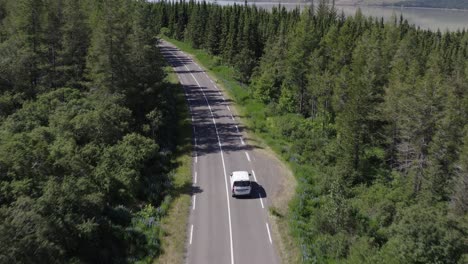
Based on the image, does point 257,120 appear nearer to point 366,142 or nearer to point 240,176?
point 366,142

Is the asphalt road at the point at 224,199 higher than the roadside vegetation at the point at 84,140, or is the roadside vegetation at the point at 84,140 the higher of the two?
the roadside vegetation at the point at 84,140

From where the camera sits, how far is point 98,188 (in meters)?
26.0

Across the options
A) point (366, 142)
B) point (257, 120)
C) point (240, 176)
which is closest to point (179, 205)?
point (240, 176)

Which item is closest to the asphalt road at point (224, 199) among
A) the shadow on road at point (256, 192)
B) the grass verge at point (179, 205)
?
the shadow on road at point (256, 192)

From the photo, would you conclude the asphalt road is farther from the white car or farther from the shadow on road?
the white car

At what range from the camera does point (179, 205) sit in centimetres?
2844

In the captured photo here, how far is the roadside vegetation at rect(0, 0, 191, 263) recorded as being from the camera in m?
20.8

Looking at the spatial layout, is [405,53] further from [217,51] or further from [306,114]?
[217,51]

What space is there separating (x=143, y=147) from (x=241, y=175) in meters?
Result: 8.53

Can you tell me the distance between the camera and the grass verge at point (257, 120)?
2381 cm

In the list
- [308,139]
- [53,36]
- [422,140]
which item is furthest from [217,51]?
[422,140]

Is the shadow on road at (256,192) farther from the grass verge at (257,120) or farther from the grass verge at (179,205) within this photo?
the grass verge at (179,205)

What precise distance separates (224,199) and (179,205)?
10.3ft

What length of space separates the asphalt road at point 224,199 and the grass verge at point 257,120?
68cm
